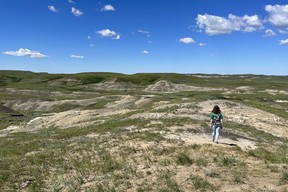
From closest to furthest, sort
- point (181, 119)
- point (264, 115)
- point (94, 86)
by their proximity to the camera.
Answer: point (181, 119) → point (264, 115) → point (94, 86)

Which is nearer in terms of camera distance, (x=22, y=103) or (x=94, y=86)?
(x=22, y=103)

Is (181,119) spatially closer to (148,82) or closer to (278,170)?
(278,170)

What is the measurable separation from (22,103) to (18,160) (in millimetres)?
75247

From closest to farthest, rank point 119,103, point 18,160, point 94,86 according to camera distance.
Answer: point 18,160, point 119,103, point 94,86

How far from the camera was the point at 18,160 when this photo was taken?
68.9ft

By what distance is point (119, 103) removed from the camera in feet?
254

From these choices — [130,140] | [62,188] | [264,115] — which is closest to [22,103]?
[264,115]

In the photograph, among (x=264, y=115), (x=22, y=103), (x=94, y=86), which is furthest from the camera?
(x=94, y=86)

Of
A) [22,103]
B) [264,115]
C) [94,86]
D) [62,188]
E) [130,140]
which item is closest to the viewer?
[62,188]

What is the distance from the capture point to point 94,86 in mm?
162750

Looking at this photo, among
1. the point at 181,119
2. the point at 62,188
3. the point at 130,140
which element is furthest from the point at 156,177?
the point at 181,119

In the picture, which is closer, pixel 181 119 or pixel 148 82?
pixel 181 119

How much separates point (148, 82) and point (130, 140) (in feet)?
493

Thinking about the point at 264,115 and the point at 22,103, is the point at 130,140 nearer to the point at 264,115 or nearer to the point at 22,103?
the point at 264,115
